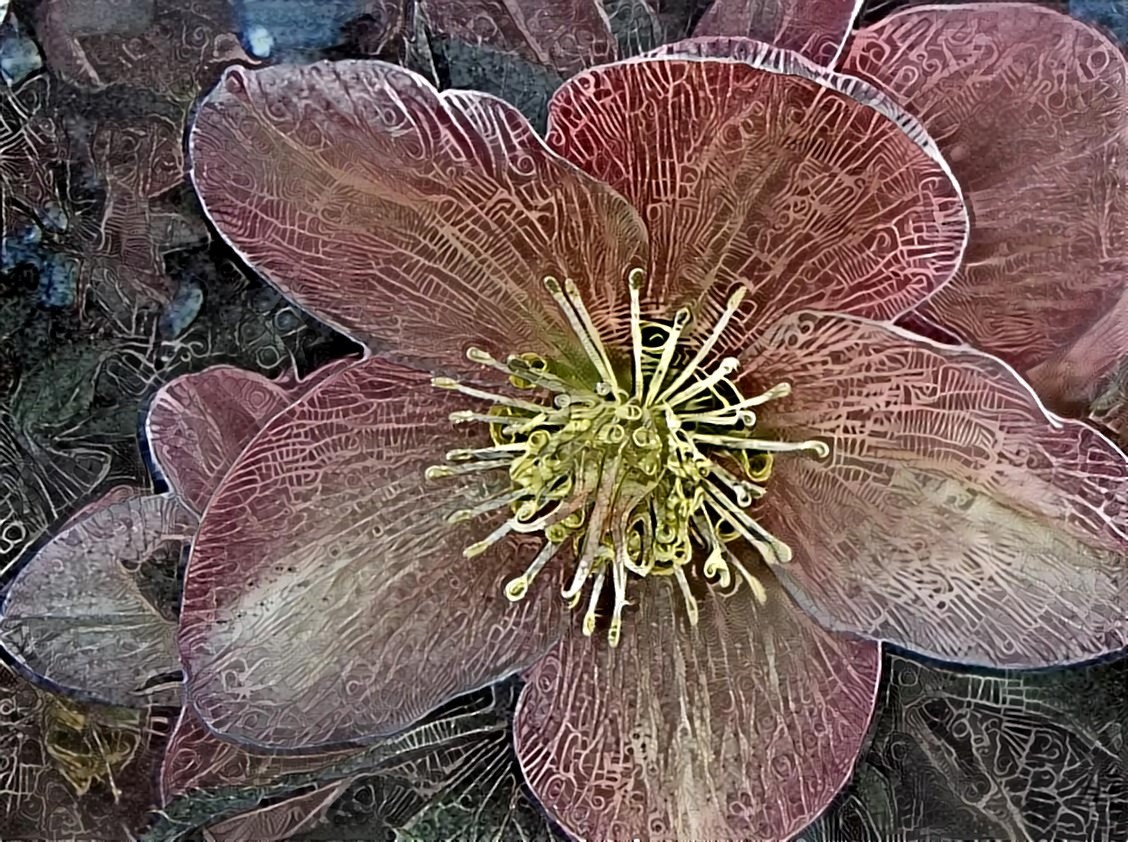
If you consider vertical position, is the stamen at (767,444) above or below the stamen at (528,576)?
above

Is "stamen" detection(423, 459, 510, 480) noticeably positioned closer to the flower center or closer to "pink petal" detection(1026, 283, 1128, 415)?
the flower center

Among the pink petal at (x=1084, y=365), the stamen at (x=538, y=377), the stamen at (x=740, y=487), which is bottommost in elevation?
the stamen at (x=740, y=487)

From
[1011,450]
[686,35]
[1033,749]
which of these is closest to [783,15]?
[686,35]

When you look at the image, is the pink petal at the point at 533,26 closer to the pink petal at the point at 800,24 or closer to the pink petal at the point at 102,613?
the pink petal at the point at 800,24

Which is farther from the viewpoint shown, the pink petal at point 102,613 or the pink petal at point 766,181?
the pink petal at point 102,613

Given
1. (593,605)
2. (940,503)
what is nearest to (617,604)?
(593,605)

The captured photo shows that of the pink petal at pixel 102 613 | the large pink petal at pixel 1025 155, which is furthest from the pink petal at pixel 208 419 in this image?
the large pink petal at pixel 1025 155

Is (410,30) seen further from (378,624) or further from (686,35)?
(378,624)
